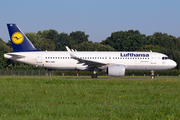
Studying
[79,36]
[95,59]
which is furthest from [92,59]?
[79,36]

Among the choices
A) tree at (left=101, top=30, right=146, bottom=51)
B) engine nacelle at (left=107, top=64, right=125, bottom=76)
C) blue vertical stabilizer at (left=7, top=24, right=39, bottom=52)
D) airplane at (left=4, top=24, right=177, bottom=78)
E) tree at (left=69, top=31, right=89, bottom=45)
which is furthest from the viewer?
tree at (left=69, top=31, right=89, bottom=45)

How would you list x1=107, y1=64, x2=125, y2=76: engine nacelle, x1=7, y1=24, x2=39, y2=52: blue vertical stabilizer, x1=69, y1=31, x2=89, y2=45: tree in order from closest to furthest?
1. x1=107, y1=64, x2=125, y2=76: engine nacelle
2. x1=7, y1=24, x2=39, y2=52: blue vertical stabilizer
3. x1=69, y1=31, x2=89, y2=45: tree

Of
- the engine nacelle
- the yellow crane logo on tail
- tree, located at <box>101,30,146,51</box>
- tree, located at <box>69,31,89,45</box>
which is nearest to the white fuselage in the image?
the yellow crane logo on tail

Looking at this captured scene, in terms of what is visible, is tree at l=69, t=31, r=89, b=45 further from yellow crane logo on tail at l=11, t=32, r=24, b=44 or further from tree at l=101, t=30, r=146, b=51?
yellow crane logo on tail at l=11, t=32, r=24, b=44

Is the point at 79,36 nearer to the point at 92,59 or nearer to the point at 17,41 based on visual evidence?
the point at 17,41

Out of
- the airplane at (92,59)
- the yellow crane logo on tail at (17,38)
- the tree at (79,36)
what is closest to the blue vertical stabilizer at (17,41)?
the yellow crane logo on tail at (17,38)

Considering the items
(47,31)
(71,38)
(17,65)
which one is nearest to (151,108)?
(17,65)

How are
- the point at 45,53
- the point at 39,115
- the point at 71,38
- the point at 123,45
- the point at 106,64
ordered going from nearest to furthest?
the point at 39,115, the point at 106,64, the point at 45,53, the point at 123,45, the point at 71,38

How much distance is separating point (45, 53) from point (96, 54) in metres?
7.33

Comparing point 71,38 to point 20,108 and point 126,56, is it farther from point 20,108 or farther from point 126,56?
point 20,108

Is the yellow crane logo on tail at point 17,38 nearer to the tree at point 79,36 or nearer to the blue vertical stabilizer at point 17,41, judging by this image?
the blue vertical stabilizer at point 17,41

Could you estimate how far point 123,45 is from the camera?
11706cm

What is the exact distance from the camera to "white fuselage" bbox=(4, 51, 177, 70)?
33.5 meters

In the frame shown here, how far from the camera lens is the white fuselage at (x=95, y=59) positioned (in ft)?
110
